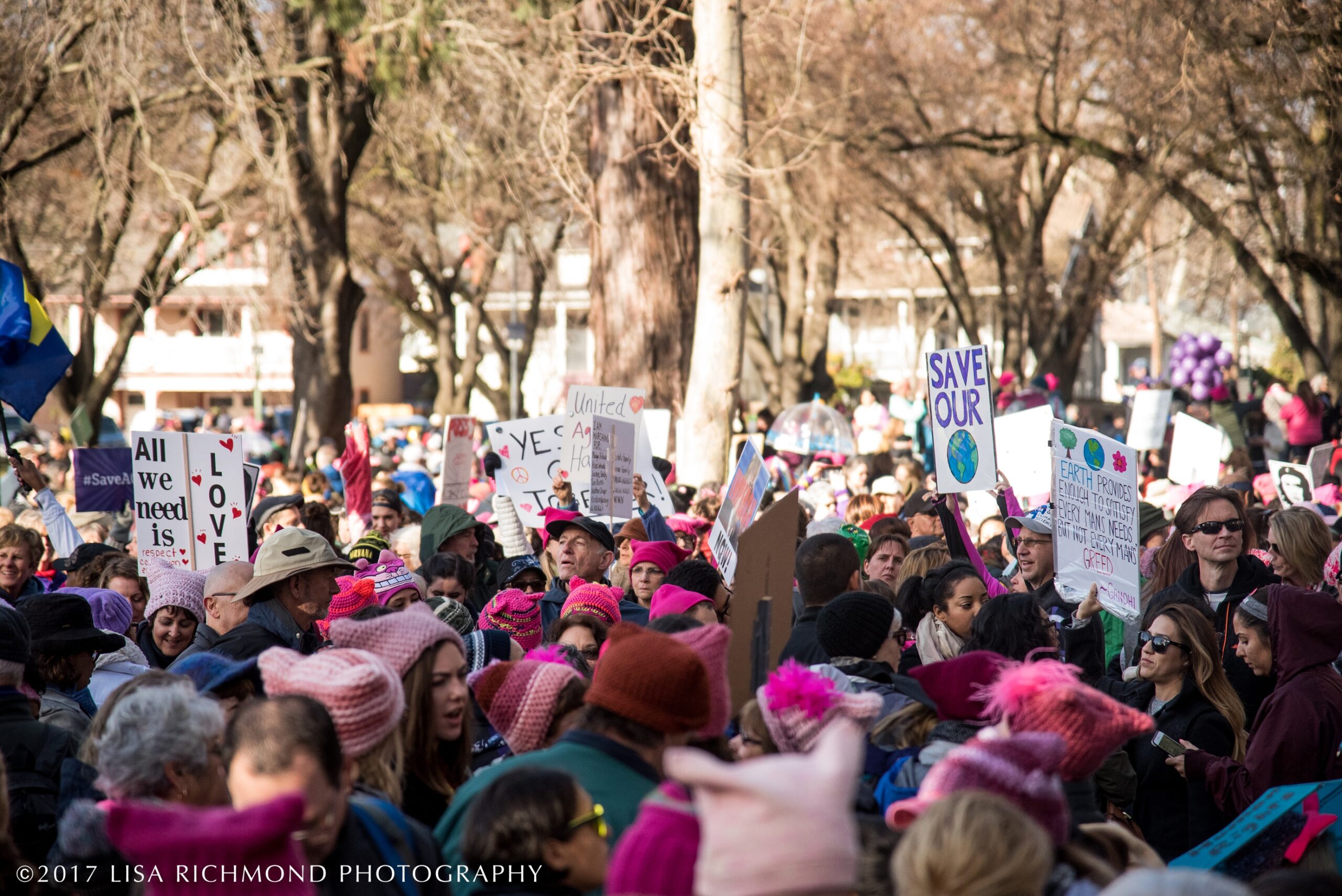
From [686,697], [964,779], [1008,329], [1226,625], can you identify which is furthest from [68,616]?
[1008,329]

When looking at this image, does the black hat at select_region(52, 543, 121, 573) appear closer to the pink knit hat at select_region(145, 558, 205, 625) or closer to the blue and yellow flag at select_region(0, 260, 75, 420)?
the blue and yellow flag at select_region(0, 260, 75, 420)

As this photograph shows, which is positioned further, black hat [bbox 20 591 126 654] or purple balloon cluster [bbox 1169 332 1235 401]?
purple balloon cluster [bbox 1169 332 1235 401]

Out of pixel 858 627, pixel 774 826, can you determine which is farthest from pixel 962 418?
pixel 774 826

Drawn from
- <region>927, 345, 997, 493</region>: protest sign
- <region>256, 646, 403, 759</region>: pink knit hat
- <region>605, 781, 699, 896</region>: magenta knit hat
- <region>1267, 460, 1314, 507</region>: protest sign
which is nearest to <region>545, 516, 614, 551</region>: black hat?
<region>927, 345, 997, 493</region>: protest sign

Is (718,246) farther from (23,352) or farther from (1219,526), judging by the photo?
(1219,526)

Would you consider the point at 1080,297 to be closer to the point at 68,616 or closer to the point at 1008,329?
the point at 1008,329

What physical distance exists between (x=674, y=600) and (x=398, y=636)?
189 cm

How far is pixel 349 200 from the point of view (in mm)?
31172

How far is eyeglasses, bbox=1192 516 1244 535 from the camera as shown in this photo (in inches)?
259

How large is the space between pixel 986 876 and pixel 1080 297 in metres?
30.4

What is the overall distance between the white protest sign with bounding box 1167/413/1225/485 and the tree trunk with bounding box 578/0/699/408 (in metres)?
4.54

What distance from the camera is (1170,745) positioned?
16.9 feet

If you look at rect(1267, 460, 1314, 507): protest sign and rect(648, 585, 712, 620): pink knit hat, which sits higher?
rect(648, 585, 712, 620): pink knit hat

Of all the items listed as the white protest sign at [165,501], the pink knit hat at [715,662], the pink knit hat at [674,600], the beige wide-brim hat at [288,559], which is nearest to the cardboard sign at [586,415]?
the white protest sign at [165,501]
